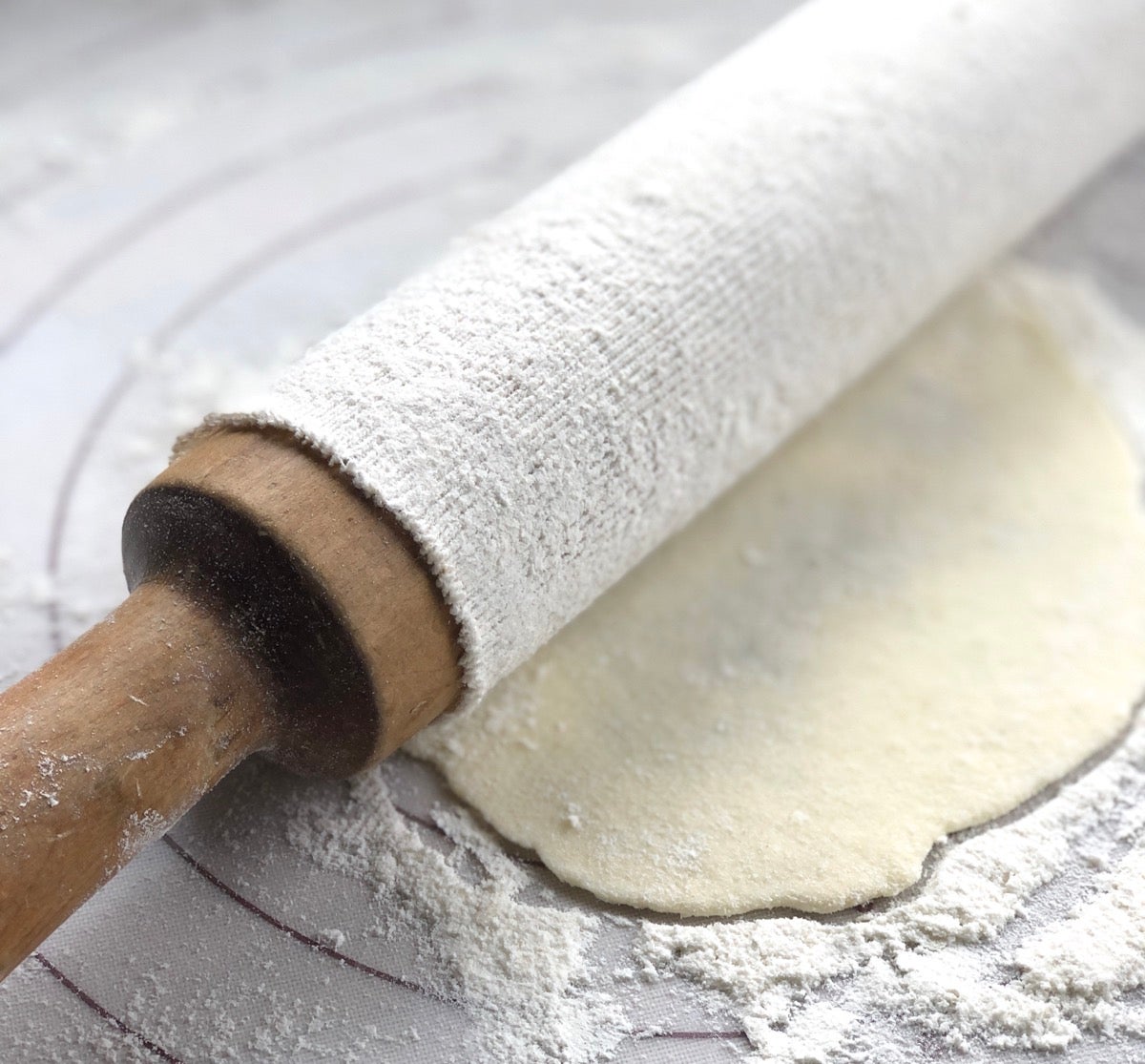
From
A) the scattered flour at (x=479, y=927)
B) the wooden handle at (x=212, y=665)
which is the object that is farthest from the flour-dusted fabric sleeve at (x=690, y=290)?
the scattered flour at (x=479, y=927)

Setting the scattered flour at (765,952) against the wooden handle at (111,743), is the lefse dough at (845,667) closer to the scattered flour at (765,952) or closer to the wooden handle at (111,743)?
the scattered flour at (765,952)

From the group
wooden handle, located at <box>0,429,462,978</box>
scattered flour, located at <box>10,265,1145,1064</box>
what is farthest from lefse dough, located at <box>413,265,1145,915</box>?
wooden handle, located at <box>0,429,462,978</box>

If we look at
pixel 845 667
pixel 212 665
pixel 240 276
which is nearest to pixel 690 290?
pixel 845 667

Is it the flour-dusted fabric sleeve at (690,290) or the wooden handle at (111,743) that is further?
the flour-dusted fabric sleeve at (690,290)

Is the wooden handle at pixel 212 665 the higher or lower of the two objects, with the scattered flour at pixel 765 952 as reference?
higher

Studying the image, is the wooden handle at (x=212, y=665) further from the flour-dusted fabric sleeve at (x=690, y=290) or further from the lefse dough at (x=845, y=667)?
the lefse dough at (x=845, y=667)

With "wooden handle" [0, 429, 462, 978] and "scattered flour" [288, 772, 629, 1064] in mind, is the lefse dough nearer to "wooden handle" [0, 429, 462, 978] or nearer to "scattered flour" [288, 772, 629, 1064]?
"scattered flour" [288, 772, 629, 1064]

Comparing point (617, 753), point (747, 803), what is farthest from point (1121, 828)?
point (617, 753)
